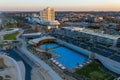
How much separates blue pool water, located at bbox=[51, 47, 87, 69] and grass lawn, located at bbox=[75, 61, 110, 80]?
132 centimetres

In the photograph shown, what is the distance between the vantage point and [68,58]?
18.7 metres

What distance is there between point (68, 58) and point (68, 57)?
38cm

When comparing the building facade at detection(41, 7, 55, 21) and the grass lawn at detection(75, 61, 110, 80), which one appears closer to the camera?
the grass lawn at detection(75, 61, 110, 80)

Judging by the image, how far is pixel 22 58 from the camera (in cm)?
1823

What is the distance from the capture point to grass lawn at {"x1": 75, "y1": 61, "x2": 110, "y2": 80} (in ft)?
45.8

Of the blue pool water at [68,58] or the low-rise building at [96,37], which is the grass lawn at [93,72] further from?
the low-rise building at [96,37]

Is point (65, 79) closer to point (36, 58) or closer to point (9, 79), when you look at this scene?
point (9, 79)

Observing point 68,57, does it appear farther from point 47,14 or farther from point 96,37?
point 47,14

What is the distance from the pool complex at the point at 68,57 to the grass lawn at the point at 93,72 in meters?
1.29

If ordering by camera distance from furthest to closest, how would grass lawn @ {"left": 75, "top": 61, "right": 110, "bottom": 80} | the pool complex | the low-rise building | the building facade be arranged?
the building facade < the low-rise building < the pool complex < grass lawn @ {"left": 75, "top": 61, "right": 110, "bottom": 80}

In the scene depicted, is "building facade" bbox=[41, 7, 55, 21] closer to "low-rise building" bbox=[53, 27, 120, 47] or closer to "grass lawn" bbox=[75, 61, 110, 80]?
"low-rise building" bbox=[53, 27, 120, 47]

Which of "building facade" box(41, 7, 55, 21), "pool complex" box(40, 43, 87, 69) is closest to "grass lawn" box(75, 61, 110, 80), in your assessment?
"pool complex" box(40, 43, 87, 69)

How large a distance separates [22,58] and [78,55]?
6178mm

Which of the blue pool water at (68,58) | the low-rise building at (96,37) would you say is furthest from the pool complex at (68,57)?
the low-rise building at (96,37)
